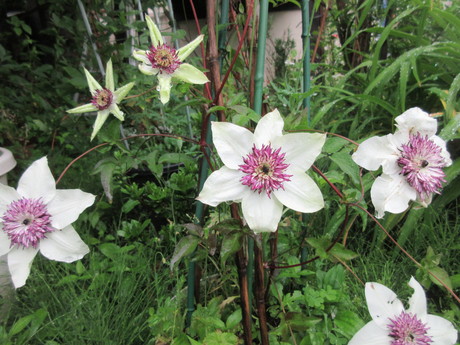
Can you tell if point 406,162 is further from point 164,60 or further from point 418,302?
point 164,60

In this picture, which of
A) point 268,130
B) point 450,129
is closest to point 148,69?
point 268,130

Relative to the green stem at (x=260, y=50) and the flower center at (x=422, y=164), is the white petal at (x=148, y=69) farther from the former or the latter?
the flower center at (x=422, y=164)

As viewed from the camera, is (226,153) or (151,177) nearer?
(226,153)

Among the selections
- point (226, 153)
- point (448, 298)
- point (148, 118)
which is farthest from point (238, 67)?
point (448, 298)

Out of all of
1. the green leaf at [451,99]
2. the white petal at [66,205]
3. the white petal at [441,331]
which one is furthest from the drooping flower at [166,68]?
the green leaf at [451,99]

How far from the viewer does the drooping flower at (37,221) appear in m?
0.52

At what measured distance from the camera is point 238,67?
87 cm

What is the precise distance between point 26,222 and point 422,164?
1.89 ft

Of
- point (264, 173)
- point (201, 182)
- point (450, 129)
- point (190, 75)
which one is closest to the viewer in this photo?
point (264, 173)

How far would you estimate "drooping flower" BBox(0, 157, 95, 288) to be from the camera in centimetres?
52

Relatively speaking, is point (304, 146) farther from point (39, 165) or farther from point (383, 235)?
point (383, 235)

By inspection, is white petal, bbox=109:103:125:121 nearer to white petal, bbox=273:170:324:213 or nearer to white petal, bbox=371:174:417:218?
white petal, bbox=273:170:324:213

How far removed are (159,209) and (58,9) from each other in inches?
43.9

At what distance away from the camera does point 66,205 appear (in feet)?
1.78
